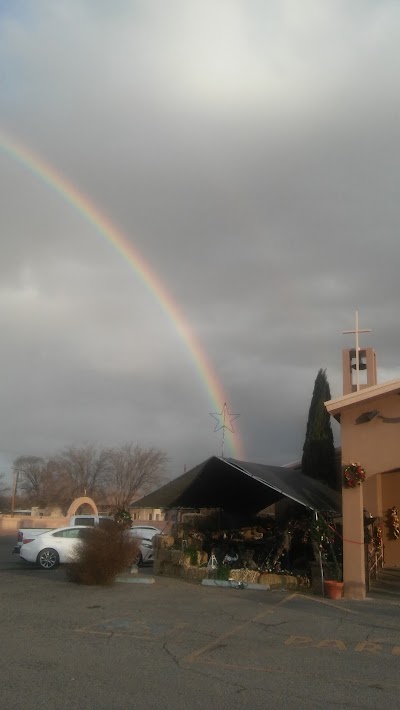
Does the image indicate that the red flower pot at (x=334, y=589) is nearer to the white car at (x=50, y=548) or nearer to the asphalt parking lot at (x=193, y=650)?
the asphalt parking lot at (x=193, y=650)

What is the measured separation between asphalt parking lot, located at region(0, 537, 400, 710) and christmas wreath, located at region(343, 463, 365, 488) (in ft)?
7.76

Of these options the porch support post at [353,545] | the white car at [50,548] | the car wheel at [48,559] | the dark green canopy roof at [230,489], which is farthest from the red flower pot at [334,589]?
the car wheel at [48,559]

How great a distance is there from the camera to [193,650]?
26.9 feet

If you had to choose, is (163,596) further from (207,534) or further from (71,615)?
Answer: (207,534)

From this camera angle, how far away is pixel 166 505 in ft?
59.6

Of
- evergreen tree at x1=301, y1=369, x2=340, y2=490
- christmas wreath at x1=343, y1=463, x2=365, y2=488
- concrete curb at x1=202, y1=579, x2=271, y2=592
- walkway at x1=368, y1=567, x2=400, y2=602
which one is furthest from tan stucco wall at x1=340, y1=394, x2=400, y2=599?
evergreen tree at x1=301, y1=369, x2=340, y2=490

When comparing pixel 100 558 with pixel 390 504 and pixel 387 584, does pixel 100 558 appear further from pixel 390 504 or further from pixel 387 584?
pixel 390 504

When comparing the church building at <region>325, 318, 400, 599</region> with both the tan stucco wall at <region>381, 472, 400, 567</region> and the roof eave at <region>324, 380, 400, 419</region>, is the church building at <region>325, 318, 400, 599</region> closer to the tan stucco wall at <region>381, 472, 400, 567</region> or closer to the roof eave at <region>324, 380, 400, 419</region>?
A: the roof eave at <region>324, 380, 400, 419</region>

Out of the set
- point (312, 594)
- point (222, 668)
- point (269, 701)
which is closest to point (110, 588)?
point (312, 594)

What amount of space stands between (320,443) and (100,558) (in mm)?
12208

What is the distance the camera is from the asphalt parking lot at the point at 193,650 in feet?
20.2

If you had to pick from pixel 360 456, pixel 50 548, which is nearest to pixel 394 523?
pixel 360 456

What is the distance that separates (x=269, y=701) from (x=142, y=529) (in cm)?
1880

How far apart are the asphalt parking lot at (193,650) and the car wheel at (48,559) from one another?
5876 mm
